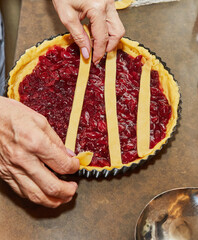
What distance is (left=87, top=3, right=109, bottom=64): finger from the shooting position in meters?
2.35

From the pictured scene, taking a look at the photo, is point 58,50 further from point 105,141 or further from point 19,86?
point 105,141

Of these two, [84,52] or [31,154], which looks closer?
[31,154]

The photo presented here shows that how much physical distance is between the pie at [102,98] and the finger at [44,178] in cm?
28

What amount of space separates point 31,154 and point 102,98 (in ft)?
3.01

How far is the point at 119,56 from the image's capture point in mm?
2693

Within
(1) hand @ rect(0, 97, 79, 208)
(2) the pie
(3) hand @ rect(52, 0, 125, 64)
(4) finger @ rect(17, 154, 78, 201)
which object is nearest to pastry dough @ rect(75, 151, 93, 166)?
(2) the pie

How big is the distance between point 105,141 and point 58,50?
96 cm

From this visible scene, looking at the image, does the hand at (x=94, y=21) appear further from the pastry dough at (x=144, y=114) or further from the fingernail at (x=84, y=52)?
the pastry dough at (x=144, y=114)

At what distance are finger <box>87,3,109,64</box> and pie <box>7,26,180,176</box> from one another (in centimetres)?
18

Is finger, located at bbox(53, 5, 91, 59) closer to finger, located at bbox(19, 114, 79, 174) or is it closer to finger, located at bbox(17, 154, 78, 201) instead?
finger, located at bbox(19, 114, 79, 174)

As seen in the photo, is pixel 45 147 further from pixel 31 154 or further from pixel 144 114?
pixel 144 114

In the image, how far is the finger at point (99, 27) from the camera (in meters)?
2.35

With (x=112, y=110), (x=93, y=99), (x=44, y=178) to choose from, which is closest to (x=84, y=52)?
(x=93, y=99)

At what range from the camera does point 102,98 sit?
97.4 inches
